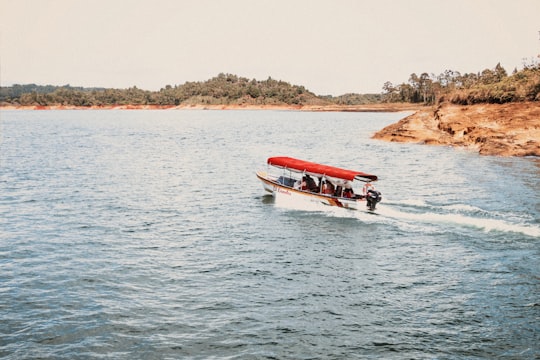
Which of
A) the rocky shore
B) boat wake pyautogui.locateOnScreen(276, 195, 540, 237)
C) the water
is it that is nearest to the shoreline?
the rocky shore

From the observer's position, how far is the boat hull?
3238 centimetres

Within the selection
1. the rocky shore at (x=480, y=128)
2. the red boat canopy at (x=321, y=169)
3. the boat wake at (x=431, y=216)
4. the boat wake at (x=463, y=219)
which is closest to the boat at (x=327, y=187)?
the red boat canopy at (x=321, y=169)

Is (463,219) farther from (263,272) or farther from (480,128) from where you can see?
(480,128)

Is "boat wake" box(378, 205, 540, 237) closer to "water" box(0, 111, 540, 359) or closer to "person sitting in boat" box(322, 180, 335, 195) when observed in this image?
"water" box(0, 111, 540, 359)

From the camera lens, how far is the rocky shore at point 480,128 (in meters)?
58.3

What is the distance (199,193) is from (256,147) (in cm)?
3769

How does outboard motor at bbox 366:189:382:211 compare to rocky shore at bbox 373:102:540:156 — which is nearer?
outboard motor at bbox 366:189:382:211

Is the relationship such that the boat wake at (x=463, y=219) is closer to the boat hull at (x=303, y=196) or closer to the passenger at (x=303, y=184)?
the boat hull at (x=303, y=196)

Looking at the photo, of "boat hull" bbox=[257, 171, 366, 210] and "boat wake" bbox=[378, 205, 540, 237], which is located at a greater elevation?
"boat hull" bbox=[257, 171, 366, 210]

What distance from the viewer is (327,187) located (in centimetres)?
3416

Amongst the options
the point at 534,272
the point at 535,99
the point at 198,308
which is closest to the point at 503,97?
the point at 535,99

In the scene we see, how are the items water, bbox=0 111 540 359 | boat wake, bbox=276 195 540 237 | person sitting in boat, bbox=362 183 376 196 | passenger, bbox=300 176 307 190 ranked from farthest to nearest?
passenger, bbox=300 176 307 190, person sitting in boat, bbox=362 183 376 196, boat wake, bbox=276 195 540 237, water, bbox=0 111 540 359

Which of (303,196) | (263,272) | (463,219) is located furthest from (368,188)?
(263,272)

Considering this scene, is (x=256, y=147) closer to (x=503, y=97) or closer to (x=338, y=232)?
(x=503, y=97)
